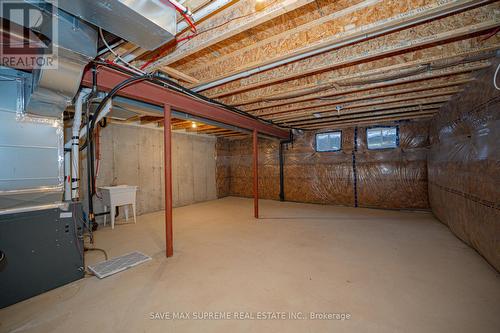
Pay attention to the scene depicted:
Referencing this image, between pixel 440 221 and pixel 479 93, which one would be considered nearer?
pixel 479 93

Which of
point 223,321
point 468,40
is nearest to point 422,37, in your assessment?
point 468,40

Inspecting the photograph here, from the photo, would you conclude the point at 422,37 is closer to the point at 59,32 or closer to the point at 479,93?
the point at 479,93

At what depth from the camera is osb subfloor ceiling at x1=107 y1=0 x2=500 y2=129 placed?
159 cm

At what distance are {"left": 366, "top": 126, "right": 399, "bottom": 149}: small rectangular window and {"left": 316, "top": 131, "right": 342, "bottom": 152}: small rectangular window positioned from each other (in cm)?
68

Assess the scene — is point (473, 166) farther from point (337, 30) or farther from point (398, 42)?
point (337, 30)

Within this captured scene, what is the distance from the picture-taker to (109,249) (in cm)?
276

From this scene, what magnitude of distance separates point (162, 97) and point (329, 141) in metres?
4.56

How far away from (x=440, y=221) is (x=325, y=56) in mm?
3870

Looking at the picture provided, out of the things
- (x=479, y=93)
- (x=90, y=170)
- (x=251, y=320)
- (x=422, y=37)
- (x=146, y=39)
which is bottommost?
(x=251, y=320)
